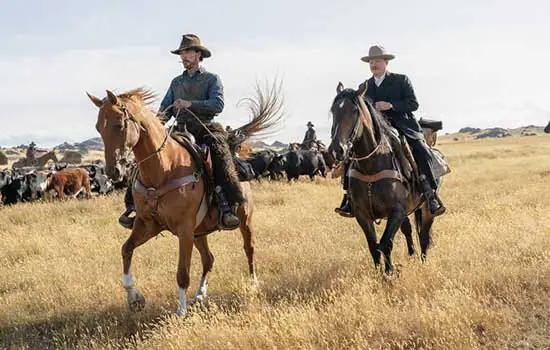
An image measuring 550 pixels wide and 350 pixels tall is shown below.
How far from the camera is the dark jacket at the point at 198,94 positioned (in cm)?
800

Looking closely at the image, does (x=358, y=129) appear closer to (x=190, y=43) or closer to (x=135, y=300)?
(x=190, y=43)

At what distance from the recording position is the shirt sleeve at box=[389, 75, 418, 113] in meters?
8.43

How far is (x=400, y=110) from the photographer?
8445 mm

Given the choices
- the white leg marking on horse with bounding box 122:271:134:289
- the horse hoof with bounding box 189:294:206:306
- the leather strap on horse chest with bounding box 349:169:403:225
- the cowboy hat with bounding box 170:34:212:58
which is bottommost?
the horse hoof with bounding box 189:294:206:306

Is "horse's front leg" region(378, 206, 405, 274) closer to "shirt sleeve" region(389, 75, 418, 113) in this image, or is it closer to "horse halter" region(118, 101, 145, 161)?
"shirt sleeve" region(389, 75, 418, 113)

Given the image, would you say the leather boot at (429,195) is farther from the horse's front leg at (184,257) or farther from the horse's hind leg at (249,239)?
the horse's front leg at (184,257)

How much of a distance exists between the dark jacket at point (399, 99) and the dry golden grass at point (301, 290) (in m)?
1.89

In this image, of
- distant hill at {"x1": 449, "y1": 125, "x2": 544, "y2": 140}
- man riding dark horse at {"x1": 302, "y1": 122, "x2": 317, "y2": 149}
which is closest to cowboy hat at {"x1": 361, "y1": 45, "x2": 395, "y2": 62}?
man riding dark horse at {"x1": 302, "y1": 122, "x2": 317, "y2": 149}

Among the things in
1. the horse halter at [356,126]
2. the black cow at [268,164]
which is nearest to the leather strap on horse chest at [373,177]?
the horse halter at [356,126]

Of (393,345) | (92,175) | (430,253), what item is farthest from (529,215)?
(92,175)

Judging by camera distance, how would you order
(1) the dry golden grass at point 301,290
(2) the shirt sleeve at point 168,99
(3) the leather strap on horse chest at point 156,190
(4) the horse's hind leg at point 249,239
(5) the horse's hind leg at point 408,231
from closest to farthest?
1. (1) the dry golden grass at point 301,290
2. (3) the leather strap on horse chest at point 156,190
3. (2) the shirt sleeve at point 168,99
4. (4) the horse's hind leg at point 249,239
5. (5) the horse's hind leg at point 408,231

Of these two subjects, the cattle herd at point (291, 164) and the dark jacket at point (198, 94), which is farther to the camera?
the cattle herd at point (291, 164)

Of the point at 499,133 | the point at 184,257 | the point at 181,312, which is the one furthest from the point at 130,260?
the point at 499,133

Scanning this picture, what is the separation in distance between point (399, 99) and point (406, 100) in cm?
13
